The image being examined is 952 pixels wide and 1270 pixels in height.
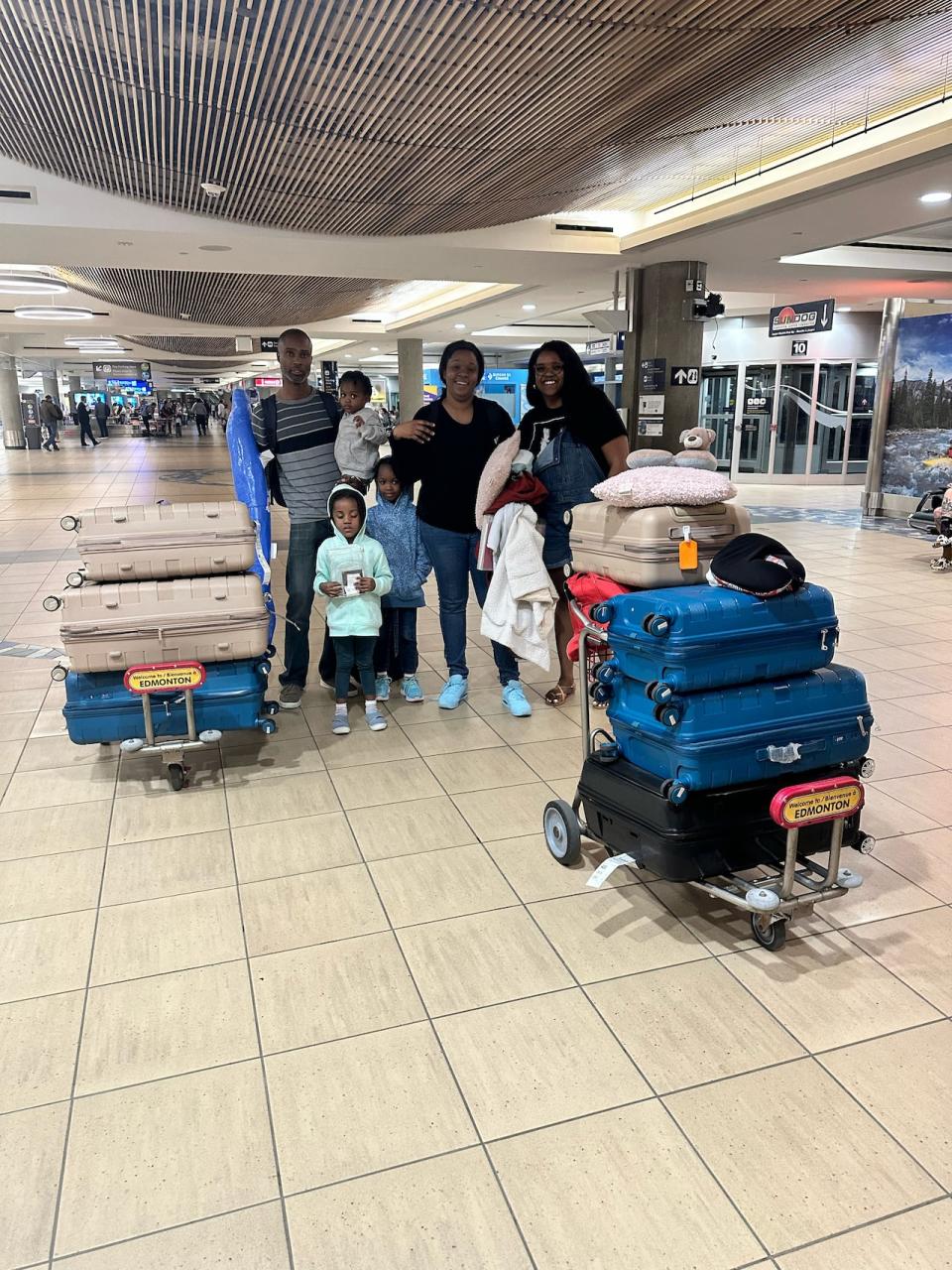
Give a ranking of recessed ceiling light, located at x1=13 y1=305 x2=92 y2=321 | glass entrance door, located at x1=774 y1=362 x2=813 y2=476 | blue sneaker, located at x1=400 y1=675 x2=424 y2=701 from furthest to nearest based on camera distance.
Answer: glass entrance door, located at x1=774 y1=362 x2=813 y2=476 → recessed ceiling light, located at x1=13 y1=305 x2=92 y2=321 → blue sneaker, located at x1=400 y1=675 x2=424 y2=701

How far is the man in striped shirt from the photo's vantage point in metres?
3.91

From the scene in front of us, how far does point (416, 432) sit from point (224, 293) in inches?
401

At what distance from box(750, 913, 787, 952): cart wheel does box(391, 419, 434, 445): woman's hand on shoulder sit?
2352 mm

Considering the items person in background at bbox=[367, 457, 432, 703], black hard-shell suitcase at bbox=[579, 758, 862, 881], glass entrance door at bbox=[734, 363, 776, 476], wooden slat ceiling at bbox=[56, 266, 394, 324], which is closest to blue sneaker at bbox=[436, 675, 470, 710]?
A: person in background at bbox=[367, 457, 432, 703]

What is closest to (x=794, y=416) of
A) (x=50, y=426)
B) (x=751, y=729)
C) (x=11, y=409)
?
(x=751, y=729)

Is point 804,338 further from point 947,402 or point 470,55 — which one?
point 470,55

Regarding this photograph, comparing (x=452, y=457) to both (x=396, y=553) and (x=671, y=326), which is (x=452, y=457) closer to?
(x=396, y=553)

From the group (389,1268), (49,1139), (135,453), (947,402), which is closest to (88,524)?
(49,1139)

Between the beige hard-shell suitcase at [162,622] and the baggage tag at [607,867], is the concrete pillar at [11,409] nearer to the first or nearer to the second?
the beige hard-shell suitcase at [162,622]

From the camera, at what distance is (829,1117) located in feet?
5.77

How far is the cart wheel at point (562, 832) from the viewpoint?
268 cm

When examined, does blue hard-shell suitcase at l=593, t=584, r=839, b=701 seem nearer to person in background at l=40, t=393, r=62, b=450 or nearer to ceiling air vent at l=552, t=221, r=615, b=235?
ceiling air vent at l=552, t=221, r=615, b=235

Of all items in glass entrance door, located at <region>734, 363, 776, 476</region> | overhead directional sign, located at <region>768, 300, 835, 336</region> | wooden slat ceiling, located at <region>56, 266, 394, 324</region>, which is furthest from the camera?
glass entrance door, located at <region>734, 363, 776, 476</region>

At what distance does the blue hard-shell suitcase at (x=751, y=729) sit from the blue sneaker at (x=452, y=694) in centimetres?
178
